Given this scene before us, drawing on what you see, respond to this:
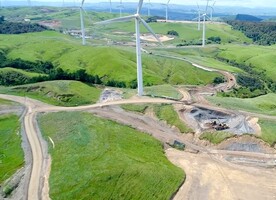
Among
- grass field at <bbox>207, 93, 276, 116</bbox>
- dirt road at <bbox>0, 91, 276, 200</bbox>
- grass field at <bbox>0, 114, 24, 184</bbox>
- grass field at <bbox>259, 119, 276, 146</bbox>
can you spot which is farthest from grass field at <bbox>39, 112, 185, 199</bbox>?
grass field at <bbox>207, 93, 276, 116</bbox>

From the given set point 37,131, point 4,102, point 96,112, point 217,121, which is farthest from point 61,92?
point 217,121

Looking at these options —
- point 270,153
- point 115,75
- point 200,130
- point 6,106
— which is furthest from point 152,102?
point 115,75

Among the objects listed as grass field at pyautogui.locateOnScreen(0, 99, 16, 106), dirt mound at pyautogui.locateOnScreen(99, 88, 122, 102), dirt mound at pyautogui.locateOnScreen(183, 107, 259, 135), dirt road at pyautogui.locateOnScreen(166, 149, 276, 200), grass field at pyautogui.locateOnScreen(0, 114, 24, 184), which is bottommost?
dirt road at pyautogui.locateOnScreen(166, 149, 276, 200)

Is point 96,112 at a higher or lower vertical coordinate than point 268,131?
higher

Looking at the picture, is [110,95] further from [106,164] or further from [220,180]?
[220,180]

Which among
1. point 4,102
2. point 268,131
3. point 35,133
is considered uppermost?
point 4,102

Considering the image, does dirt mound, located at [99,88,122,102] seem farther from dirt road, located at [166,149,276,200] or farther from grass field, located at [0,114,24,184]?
dirt road, located at [166,149,276,200]
